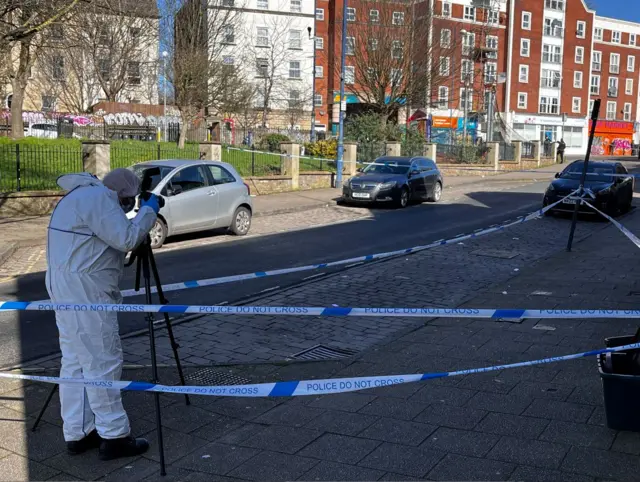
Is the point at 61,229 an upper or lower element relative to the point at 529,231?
upper

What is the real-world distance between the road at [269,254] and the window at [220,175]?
1.29 metres

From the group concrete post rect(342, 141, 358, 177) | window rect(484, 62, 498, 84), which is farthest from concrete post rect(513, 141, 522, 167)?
window rect(484, 62, 498, 84)

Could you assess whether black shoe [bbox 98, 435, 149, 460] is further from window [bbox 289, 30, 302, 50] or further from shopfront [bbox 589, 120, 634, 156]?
shopfront [bbox 589, 120, 634, 156]

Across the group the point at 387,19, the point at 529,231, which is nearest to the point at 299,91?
the point at 387,19

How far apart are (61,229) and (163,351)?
288cm

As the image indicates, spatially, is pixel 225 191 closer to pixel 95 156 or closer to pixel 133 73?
pixel 95 156

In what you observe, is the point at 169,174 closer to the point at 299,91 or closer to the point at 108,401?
the point at 108,401

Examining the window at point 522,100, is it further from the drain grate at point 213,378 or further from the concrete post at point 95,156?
the drain grate at point 213,378

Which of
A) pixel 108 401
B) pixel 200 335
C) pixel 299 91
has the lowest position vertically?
pixel 200 335

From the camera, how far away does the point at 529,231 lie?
16.0 meters

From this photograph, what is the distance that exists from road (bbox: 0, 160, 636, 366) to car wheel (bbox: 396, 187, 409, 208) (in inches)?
14.6

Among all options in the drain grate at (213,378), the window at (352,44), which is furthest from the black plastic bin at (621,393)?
the window at (352,44)

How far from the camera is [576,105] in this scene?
75.8 meters

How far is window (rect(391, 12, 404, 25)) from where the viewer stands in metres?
40.7
